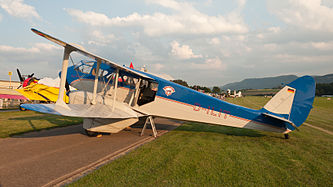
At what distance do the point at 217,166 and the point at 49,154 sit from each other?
471 centimetres

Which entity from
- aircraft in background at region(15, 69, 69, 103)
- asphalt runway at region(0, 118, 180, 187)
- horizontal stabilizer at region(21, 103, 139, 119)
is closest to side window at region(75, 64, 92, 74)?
horizontal stabilizer at region(21, 103, 139, 119)

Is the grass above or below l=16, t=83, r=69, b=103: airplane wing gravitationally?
below

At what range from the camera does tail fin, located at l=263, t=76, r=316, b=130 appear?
652 cm

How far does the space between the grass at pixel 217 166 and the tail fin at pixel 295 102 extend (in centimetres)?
121

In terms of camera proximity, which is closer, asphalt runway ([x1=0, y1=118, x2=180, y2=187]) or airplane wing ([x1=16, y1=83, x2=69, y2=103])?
asphalt runway ([x1=0, y1=118, x2=180, y2=187])

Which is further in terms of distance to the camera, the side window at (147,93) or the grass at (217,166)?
the side window at (147,93)

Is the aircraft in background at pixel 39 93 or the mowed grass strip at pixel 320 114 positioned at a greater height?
the aircraft in background at pixel 39 93

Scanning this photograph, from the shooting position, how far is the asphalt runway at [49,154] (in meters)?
3.39

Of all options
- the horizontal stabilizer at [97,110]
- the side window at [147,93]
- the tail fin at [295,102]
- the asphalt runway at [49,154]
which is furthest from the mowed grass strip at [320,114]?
the asphalt runway at [49,154]

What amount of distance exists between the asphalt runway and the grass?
0.79m

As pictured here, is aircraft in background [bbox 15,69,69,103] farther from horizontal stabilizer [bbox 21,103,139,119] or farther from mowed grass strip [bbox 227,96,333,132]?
mowed grass strip [bbox 227,96,333,132]

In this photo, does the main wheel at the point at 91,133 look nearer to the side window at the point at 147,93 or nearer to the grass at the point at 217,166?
the side window at the point at 147,93

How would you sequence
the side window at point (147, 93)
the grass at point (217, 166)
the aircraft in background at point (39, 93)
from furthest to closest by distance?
the aircraft in background at point (39, 93) → the side window at point (147, 93) → the grass at point (217, 166)

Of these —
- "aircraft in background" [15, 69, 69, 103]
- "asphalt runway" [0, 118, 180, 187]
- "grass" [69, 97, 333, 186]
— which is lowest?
"asphalt runway" [0, 118, 180, 187]
